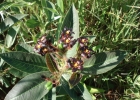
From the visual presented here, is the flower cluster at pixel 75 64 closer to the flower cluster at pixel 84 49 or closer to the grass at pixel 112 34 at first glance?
the flower cluster at pixel 84 49

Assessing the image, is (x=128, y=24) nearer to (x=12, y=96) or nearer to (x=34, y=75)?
(x=34, y=75)

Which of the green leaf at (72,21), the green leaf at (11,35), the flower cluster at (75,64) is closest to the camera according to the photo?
the flower cluster at (75,64)

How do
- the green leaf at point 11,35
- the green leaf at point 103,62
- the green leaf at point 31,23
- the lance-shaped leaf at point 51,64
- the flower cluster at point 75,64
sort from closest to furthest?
the flower cluster at point 75,64 < the lance-shaped leaf at point 51,64 < the green leaf at point 103,62 < the green leaf at point 11,35 < the green leaf at point 31,23

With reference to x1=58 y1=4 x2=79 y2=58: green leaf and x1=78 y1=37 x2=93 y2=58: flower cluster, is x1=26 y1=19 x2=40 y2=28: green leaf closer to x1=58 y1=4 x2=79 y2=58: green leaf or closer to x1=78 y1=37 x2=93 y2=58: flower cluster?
x1=58 y1=4 x2=79 y2=58: green leaf

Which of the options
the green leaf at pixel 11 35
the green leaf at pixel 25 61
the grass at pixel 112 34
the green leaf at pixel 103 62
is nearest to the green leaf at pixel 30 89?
the green leaf at pixel 25 61

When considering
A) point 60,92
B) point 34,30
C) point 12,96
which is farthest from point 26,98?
point 34,30

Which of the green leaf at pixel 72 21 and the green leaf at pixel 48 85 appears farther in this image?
the green leaf at pixel 72 21
